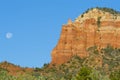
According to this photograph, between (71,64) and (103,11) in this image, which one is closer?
(71,64)

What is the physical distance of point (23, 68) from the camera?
186 m

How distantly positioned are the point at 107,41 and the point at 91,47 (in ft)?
18.5

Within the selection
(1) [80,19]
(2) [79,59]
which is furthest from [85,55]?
(1) [80,19]

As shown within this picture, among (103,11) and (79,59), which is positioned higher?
(103,11)

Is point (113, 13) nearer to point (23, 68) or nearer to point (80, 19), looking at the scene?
point (80, 19)

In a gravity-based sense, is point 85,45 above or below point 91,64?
above

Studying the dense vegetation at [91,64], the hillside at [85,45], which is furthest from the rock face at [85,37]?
the dense vegetation at [91,64]

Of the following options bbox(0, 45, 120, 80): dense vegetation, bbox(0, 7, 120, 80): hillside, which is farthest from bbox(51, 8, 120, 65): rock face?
bbox(0, 45, 120, 80): dense vegetation

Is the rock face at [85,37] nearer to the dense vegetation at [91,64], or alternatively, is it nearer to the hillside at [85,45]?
the hillside at [85,45]

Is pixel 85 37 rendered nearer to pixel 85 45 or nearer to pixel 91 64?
pixel 85 45

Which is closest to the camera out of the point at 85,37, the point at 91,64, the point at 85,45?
the point at 91,64

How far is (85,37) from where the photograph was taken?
183500 mm

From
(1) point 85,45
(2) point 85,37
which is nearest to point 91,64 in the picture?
(1) point 85,45

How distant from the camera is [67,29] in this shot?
609 ft
